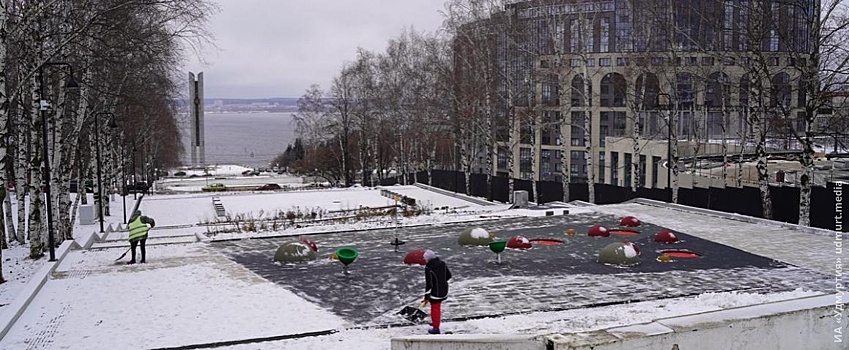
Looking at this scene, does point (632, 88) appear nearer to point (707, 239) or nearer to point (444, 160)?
point (707, 239)

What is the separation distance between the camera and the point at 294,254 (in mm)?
16672

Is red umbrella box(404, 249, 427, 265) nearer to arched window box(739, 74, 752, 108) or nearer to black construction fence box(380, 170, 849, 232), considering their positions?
black construction fence box(380, 170, 849, 232)

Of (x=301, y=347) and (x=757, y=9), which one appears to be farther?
(x=757, y=9)

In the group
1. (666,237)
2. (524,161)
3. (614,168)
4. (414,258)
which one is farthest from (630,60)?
(524,161)

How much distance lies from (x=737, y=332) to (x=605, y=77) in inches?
1676

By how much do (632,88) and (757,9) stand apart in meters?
9.39

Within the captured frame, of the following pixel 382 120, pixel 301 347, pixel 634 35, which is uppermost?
pixel 634 35

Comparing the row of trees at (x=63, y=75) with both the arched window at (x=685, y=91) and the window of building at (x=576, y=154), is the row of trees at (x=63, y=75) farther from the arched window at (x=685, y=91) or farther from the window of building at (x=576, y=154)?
the window of building at (x=576, y=154)

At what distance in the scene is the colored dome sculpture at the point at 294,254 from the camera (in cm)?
1655

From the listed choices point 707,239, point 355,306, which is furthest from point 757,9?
point 355,306

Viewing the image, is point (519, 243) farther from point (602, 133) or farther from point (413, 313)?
point (602, 133)

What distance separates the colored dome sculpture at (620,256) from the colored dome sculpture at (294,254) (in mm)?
6736

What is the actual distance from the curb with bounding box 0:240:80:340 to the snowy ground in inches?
Answer: 4.9

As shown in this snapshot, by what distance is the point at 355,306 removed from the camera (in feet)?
41.0
